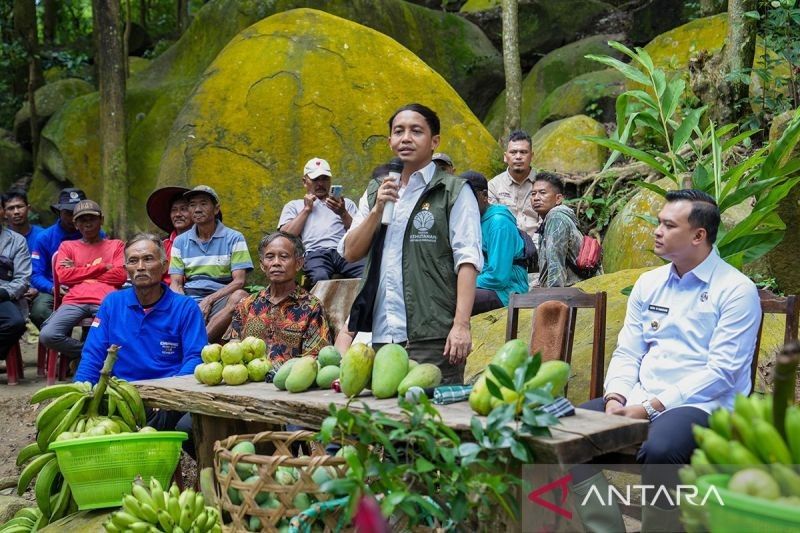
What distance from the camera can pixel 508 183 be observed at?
727 centimetres

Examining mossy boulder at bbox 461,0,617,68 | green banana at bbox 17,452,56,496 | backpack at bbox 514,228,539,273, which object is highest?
mossy boulder at bbox 461,0,617,68

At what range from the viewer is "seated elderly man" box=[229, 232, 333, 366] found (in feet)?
16.4

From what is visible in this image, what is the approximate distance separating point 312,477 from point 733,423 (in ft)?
→ 4.66

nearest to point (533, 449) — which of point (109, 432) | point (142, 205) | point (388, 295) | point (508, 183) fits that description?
point (388, 295)

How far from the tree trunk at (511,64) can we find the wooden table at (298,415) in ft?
21.8

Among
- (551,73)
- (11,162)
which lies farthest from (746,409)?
(11,162)

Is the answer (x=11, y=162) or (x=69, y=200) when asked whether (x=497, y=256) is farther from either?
(x=11, y=162)

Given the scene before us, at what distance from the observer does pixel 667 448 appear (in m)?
3.36

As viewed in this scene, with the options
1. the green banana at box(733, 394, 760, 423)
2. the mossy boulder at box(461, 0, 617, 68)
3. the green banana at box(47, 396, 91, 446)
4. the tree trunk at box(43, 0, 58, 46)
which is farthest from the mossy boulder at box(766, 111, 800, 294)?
the tree trunk at box(43, 0, 58, 46)

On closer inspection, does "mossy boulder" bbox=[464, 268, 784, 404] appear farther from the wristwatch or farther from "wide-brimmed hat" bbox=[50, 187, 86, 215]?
"wide-brimmed hat" bbox=[50, 187, 86, 215]

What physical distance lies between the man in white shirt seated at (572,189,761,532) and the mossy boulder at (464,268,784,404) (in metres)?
1.33

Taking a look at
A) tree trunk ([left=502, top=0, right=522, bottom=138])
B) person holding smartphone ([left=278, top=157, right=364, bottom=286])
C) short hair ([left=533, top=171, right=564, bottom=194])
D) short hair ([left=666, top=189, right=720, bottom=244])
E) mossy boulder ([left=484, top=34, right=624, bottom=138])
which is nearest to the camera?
short hair ([left=666, top=189, right=720, bottom=244])

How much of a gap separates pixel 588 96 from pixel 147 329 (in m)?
6.95

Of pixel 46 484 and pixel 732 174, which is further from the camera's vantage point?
pixel 732 174
